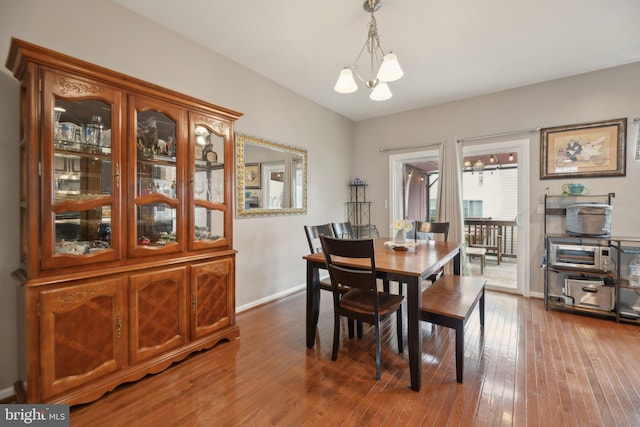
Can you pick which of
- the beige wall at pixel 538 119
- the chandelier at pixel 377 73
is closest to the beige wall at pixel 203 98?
the beige wall at pixel 538 119

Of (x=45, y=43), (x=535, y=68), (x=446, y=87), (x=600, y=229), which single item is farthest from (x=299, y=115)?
(x=600, y=229)

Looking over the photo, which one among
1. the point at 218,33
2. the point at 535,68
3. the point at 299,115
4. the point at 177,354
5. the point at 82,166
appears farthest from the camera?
the point at 299,115

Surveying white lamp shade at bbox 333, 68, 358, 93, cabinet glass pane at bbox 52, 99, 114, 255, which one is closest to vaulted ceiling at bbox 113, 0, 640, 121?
white lamp shade at bbox 333, 68, 358, 93

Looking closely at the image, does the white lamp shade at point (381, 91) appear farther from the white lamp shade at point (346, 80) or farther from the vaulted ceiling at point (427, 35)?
the vaulted ceiling at point (427, 35)

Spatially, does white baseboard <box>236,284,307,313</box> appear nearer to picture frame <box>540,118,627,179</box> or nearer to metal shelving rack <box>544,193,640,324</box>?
Result: metal shelving rack <box>544,193,640,324</box>

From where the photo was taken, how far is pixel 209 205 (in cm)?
233

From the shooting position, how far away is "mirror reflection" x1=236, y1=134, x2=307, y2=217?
10.2 feet

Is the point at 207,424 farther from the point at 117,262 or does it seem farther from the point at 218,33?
the point at 218,33

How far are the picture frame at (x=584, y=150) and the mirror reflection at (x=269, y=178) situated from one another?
3.13 metres

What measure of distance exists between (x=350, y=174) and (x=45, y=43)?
4000 mm

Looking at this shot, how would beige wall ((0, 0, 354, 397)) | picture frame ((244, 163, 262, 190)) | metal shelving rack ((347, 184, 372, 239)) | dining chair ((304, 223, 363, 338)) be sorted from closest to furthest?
beige wall ((0, 0, 354, 397))
dining chair ((304, 223, 363, 338))
picture frame ((244, 163, 262, 190))
metal shelving rack ((347, 184, 372, 239))

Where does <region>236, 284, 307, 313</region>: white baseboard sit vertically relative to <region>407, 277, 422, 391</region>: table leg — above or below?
below

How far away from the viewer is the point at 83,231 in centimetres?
174

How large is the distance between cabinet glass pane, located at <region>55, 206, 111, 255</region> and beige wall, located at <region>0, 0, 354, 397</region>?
42 cm
